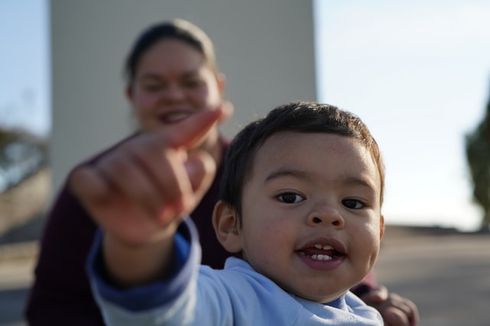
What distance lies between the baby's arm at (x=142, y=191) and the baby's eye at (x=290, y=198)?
0.48 m

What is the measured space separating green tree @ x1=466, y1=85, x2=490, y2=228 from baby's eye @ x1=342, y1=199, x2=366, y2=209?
71.8 ft

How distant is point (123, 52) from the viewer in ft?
24.5

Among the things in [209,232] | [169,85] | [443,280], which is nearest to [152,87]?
[169,85]

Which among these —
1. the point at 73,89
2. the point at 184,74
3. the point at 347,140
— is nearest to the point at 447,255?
the point at 73,89

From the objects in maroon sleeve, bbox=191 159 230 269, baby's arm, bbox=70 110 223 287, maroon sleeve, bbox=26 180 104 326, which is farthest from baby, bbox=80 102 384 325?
maroon sleeve, bbox=26 180 104 326

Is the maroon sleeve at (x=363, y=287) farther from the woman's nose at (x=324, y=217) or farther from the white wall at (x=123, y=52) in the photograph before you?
the white wall at (x=123, y=52)

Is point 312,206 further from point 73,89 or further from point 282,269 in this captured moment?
point 73,89

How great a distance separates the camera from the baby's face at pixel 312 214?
4.75ft

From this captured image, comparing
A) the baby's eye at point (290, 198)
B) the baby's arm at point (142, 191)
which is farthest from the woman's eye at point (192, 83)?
the baby's arm at point (142, 191)

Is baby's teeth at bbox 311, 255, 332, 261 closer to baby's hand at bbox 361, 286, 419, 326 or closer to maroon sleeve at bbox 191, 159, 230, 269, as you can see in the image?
baby's hand at bbox 361, 286, 419, 326

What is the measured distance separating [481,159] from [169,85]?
20905mm

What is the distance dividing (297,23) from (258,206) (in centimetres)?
568

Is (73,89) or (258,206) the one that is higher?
(258,206)

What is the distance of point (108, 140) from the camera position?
7.34 meters
